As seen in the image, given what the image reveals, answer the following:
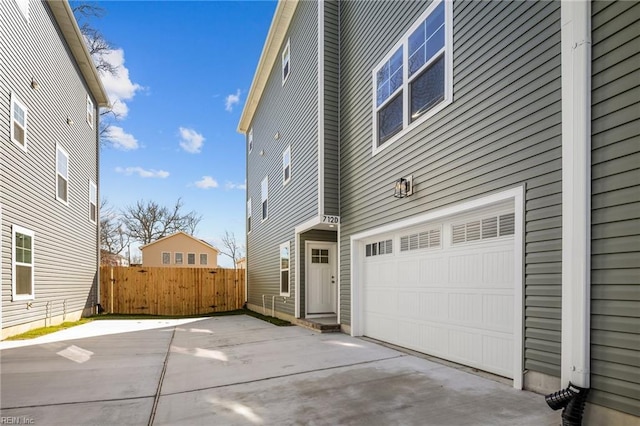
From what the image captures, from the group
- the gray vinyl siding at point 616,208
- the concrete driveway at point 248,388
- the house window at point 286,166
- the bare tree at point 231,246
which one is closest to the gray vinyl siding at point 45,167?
the concrete driveway at point 248,388

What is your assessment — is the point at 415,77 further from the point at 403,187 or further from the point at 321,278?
the point at 321,278

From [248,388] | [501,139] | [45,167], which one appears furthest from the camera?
[45,167]

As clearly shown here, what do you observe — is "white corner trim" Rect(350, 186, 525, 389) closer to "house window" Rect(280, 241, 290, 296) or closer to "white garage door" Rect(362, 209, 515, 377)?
"white garage door" Rect(362, 209, 515, 377)

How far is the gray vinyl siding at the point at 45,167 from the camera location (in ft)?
22.0

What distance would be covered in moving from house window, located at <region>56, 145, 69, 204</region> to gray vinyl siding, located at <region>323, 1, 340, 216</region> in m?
6.87

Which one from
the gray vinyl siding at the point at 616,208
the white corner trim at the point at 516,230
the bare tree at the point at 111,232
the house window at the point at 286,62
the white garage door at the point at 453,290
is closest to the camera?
the gray vinyl siding at the point at 616,208

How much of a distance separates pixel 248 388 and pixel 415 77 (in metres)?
4.59

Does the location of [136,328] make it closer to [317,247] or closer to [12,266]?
[12,266]

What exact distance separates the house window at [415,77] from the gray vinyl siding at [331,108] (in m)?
1.46

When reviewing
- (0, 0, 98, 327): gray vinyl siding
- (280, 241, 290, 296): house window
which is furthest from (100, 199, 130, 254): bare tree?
(280, 241, 290, 296): house window

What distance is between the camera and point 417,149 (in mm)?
5152

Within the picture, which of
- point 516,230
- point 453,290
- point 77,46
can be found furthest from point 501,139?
point 77,46

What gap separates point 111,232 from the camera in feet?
95.9

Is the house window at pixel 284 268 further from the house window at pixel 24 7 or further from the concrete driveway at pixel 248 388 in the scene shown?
the house window at pixel 24 7
